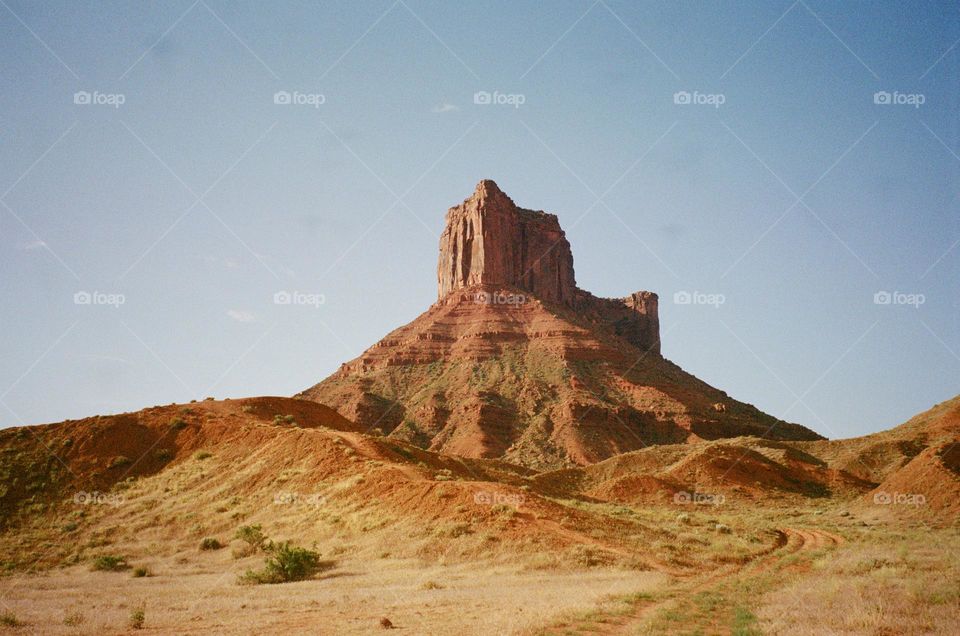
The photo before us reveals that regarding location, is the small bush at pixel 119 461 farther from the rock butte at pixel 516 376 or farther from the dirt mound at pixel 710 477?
the rock butte at pixel 516 376

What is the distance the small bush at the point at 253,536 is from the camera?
83.2 ft

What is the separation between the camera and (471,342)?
109000 millimetres

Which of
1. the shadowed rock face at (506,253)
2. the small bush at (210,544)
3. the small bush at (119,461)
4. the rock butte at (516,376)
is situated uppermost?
the shadowed rock face at (506,253)

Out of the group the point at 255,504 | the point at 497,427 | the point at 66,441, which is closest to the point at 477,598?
the point at 255,504

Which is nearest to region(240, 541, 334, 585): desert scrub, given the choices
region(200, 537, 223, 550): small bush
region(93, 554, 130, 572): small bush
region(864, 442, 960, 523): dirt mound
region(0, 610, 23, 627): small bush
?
region(200, 537, 223, 550): small bush

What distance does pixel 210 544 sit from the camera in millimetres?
27234

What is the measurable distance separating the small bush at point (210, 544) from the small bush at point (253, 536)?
163 cm

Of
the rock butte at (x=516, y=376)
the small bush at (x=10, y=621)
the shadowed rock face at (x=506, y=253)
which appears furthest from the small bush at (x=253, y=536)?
the shadowed rock face at (x=506, y=253)

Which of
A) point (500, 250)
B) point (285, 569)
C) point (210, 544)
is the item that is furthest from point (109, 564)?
point (500, 250)

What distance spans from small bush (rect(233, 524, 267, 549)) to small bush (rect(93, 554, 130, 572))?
4263 millimetres

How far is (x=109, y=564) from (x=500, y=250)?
106736 mm

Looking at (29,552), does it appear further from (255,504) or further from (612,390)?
(612,390)

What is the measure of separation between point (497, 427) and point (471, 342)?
23878 millimetres

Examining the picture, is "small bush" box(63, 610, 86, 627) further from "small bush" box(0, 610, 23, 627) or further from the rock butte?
the rock butte
